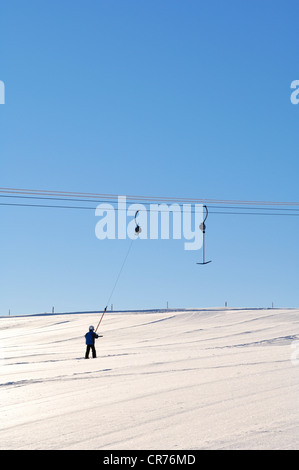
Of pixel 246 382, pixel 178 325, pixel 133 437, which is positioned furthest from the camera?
pixel 178 325

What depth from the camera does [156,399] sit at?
43.1 feet

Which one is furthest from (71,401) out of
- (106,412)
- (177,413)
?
(177,413)

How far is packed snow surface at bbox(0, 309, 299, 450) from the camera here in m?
9.57

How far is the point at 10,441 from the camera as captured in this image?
979 cm

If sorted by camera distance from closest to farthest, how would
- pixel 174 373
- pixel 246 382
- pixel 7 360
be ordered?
pixel 246 382 < pixel 174 373 < pixel 7 360

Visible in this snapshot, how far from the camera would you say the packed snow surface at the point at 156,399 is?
9570mm

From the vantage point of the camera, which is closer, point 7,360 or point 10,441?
point 10,441

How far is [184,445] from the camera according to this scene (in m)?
9.05

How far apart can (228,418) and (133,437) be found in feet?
6.49

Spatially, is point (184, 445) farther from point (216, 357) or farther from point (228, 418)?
point (216, 357)

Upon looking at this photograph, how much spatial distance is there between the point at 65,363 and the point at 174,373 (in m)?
6.77

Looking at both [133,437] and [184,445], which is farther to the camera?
[133,437]

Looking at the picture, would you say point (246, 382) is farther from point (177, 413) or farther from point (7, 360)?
point (7, 360)
